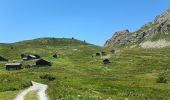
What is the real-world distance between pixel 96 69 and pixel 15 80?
115m

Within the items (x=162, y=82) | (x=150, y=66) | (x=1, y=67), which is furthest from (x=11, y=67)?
(x=162, y=82)

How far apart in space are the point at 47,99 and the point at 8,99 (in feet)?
14.3

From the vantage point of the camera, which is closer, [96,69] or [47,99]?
[47,99]

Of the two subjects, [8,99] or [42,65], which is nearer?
[8,99]

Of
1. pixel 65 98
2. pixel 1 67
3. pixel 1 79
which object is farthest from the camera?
pixel 1 67

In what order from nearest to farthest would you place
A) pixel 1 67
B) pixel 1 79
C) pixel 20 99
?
1. pixel 20 99
2. pixel 1 79
3. pixel 1 67

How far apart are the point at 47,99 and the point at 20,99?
3.02 m

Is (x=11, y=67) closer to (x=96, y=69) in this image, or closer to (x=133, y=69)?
(x=96, y=69)

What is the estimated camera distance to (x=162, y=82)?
375ft

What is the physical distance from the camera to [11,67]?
7082 inches

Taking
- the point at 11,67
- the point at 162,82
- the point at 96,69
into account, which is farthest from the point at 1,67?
the point at 162,82

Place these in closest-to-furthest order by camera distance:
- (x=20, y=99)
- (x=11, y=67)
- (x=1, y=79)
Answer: (x=20, y=99)
(x=1, y=79)
(x=11, y=67)

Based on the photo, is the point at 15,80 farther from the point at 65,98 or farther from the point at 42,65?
the point at 42,65

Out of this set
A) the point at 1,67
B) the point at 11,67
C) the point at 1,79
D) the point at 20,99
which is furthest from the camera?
the point at 1,67
